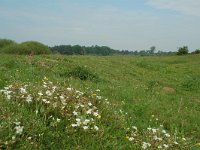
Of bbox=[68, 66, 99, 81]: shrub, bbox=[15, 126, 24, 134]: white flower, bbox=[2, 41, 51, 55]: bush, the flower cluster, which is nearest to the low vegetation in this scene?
bbox=[2, 41, 51, 55]: bush

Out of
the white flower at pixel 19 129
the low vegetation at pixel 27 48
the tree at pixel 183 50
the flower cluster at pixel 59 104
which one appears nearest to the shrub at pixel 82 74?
the flower cluster at pixel 59 104

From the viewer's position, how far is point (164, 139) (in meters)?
6.79

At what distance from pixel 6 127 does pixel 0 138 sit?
185 millimetres

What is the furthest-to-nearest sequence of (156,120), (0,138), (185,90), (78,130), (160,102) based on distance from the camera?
(185,90) → (160,102) → (156,120) → (78,130) → (0,138)

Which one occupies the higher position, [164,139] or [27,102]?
[27,102]

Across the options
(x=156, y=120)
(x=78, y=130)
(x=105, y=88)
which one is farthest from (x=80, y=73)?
(x=78, y=130)

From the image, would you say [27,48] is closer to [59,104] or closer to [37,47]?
[37,47]

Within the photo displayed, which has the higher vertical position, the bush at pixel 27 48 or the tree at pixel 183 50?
the bush at pixel 27 48

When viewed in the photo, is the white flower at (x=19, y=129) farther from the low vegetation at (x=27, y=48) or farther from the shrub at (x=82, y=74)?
the low vegetation at (x=27, y=48)

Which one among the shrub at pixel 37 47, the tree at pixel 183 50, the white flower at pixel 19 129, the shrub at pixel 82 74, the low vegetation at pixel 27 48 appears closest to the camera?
the white flower at pixel 19 129

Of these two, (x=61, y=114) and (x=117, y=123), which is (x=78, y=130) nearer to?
(x=61, y=114)

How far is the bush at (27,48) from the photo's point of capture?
85.1ft

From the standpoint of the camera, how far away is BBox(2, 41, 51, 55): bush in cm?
2594

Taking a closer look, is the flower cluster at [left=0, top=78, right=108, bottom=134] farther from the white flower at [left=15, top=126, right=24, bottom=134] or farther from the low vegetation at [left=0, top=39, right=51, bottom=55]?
the low vegetation at [left=0, top=39, right=51, bottom=55]
